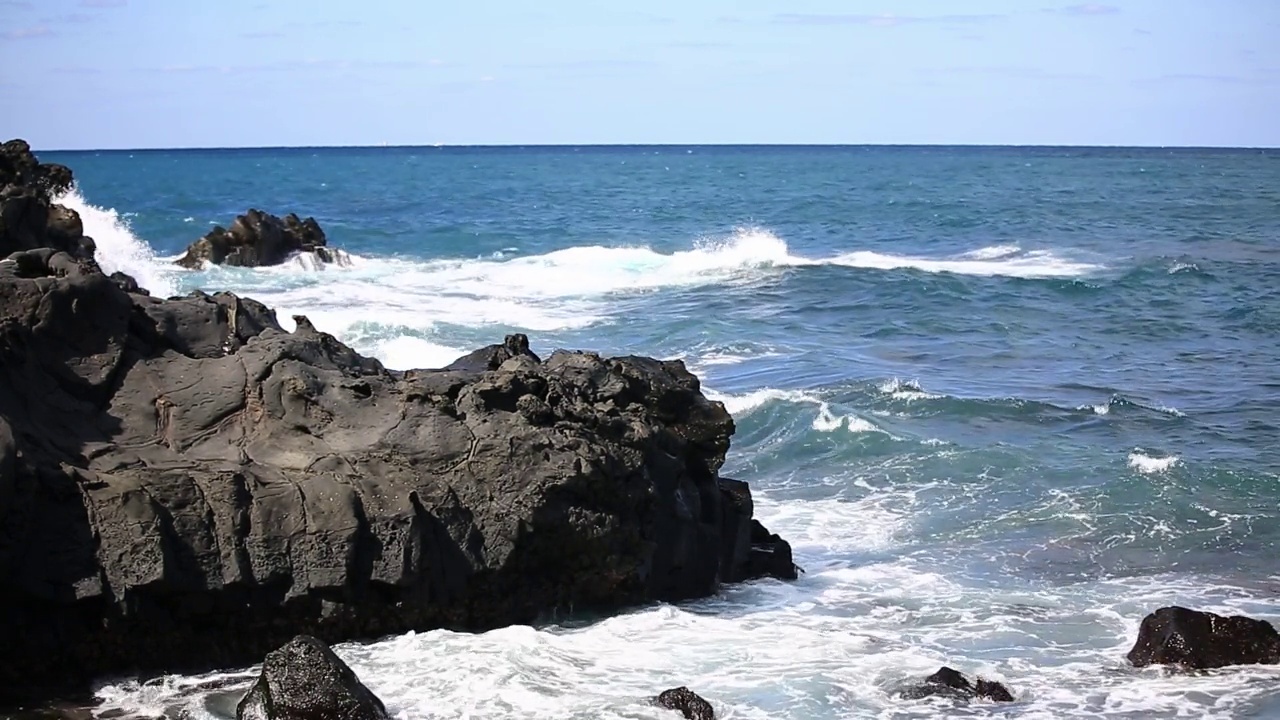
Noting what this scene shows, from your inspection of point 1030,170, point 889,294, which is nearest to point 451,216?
point 889,294

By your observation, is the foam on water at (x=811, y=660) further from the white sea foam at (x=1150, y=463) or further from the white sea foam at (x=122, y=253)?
the white sea foam at (x=122, y=253)

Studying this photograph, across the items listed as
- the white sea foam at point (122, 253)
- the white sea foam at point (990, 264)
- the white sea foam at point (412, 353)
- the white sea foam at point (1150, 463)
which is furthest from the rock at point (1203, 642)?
the white sea foam at point (990, 264)

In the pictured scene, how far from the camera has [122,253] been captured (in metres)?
33.9

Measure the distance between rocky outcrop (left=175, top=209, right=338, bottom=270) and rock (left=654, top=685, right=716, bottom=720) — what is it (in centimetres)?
3001

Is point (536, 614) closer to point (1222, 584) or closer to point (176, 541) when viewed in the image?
point (176, 541)

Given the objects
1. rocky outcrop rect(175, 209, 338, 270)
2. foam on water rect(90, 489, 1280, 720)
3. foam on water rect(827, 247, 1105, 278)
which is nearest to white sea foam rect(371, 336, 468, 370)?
foam on water rect(90, 489, 1280, 720)

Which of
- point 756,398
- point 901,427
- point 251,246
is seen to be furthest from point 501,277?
point 901,427

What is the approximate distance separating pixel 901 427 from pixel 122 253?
2204 centimetres

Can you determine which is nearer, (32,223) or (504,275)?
(32,223)

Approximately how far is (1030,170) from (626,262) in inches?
3060

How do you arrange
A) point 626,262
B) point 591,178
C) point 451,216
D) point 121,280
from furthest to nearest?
point 591,178 < point 451,216 < point 626,262 < point 121,280

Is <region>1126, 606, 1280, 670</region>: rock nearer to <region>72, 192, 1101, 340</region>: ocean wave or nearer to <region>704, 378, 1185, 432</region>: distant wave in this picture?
<region>704, 378, 1185, 432</region>: distant wave

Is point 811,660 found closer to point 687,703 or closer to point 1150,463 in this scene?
point 687,703

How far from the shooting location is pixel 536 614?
10.4 m
